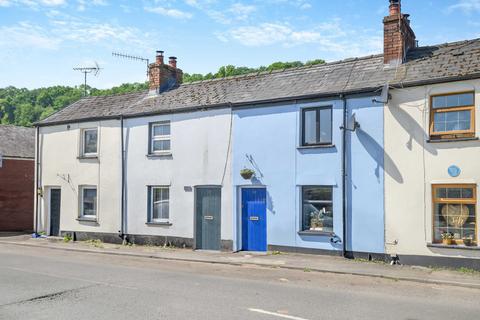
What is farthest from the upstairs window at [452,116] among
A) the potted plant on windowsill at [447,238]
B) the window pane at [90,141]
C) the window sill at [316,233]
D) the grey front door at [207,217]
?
the window pane at [90,141]

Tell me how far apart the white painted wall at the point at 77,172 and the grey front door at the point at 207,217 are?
4152 millimetres

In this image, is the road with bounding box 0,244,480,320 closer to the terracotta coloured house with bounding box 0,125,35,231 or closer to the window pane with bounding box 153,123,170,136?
the window pane with bounding box 153,123,170,136

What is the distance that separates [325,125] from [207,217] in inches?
220

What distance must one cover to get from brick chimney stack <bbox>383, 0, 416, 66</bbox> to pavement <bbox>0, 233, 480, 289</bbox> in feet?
21.6

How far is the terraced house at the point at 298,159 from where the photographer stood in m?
13.3

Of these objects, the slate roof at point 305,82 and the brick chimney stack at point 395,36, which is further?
the brick chimney stack at point 395,36

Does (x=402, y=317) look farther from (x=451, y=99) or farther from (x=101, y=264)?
(x=101, y=264)

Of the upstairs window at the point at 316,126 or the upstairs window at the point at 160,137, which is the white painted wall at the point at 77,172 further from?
the upstairs window at the point at 316,126

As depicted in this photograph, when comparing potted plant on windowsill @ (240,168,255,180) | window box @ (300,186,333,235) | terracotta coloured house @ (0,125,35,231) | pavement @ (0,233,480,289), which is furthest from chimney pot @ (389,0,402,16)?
terracotta coloured house @ (0,125,35,231)

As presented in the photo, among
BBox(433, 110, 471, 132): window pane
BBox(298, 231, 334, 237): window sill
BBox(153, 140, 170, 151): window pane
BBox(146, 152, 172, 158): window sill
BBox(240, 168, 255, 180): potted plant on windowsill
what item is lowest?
BBox(298, 231, 334, 237): window sill

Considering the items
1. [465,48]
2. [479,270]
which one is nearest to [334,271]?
[479,270]

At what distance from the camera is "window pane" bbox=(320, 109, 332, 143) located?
606 inches

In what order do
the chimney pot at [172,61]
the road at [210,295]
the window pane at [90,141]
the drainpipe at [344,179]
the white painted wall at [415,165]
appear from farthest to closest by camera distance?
the chimney pot at [172,61] → the window pane at [90,141] → the drainpipe at [344,179] → the white painted wall at [415,165] → the road at [210,295]

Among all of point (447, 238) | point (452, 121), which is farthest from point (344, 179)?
point (452, 121)
